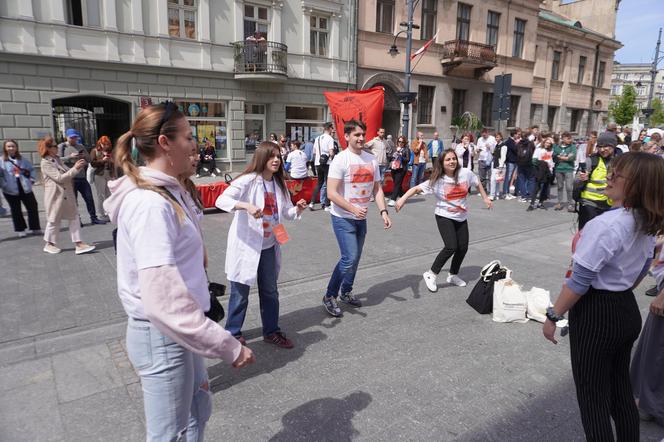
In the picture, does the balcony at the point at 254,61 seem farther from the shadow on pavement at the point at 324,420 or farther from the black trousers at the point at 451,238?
the shadow on pavement at the point at 324,420

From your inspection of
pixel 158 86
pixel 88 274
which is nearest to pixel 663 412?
pixel 88 274

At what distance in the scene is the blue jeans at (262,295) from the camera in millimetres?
3645

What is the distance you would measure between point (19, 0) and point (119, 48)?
2.85 meters

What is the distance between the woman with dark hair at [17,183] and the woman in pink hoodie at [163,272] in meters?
7.29

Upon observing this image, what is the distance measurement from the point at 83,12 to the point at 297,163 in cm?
953

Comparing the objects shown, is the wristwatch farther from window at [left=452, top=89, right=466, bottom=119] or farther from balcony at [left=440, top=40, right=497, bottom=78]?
window at [left=452, top=89, right=466, bottom=119]

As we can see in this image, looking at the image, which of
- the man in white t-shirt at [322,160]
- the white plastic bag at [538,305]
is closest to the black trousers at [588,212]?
the white plastic bag at [538,305]

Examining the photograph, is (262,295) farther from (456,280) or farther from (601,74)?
(601,74)

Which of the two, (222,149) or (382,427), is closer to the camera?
(382,427)

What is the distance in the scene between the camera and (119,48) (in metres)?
15.0

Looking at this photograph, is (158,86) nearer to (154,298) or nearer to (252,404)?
(252,404)

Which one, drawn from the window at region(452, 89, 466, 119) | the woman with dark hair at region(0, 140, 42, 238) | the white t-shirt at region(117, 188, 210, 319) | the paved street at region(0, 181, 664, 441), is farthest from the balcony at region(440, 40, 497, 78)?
the white t-shirt at region(117, 188, 210, 319)

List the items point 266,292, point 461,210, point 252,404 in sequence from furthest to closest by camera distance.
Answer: point 461,210 → point 266,292 → point 252,404

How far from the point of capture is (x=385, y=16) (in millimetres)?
21625
